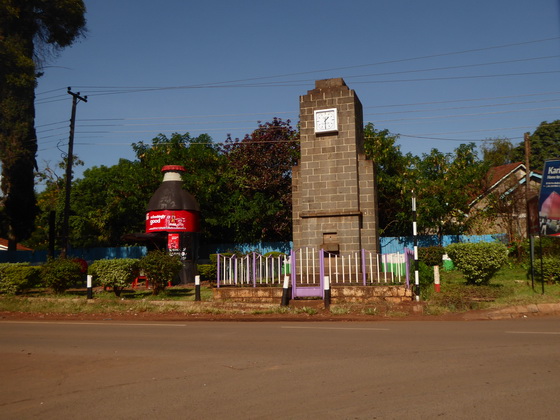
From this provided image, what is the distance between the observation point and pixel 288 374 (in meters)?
6.29

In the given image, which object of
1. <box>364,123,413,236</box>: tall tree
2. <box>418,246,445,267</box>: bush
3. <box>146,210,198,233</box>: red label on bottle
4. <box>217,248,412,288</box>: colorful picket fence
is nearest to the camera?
<box>217,248,412,288</box>: colorful picket fence

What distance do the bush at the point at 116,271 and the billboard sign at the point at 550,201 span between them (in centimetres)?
1394

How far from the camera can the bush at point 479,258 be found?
16766 mm

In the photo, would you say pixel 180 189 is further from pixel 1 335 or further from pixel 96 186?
pixel 1 335

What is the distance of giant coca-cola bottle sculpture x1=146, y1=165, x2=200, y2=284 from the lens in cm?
2575

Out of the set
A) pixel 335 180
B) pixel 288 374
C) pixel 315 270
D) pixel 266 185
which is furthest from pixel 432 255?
pixel 288 374

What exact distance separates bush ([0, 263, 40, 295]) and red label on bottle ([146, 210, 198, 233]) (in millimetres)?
7374

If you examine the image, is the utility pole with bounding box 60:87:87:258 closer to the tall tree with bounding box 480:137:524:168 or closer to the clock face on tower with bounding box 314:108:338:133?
the clock face on tower with bounding box 314:108:338:133

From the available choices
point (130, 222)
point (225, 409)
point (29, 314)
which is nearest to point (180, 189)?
point (130, 222)

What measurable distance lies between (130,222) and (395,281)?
2347 centimetres

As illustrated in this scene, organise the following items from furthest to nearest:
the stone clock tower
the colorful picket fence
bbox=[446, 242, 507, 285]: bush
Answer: the stone clock tower → bbox=[446, 242, 507, 285]: bush → the colorful picket fence

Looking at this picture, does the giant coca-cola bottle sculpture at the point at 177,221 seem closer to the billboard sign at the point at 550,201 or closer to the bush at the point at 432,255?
the bush at the point at 432,255

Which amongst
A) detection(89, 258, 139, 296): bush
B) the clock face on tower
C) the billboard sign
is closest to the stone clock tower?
the clock face on tower

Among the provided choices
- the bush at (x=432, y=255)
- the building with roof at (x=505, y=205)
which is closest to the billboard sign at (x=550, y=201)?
the bush at (x=432, y=255)
